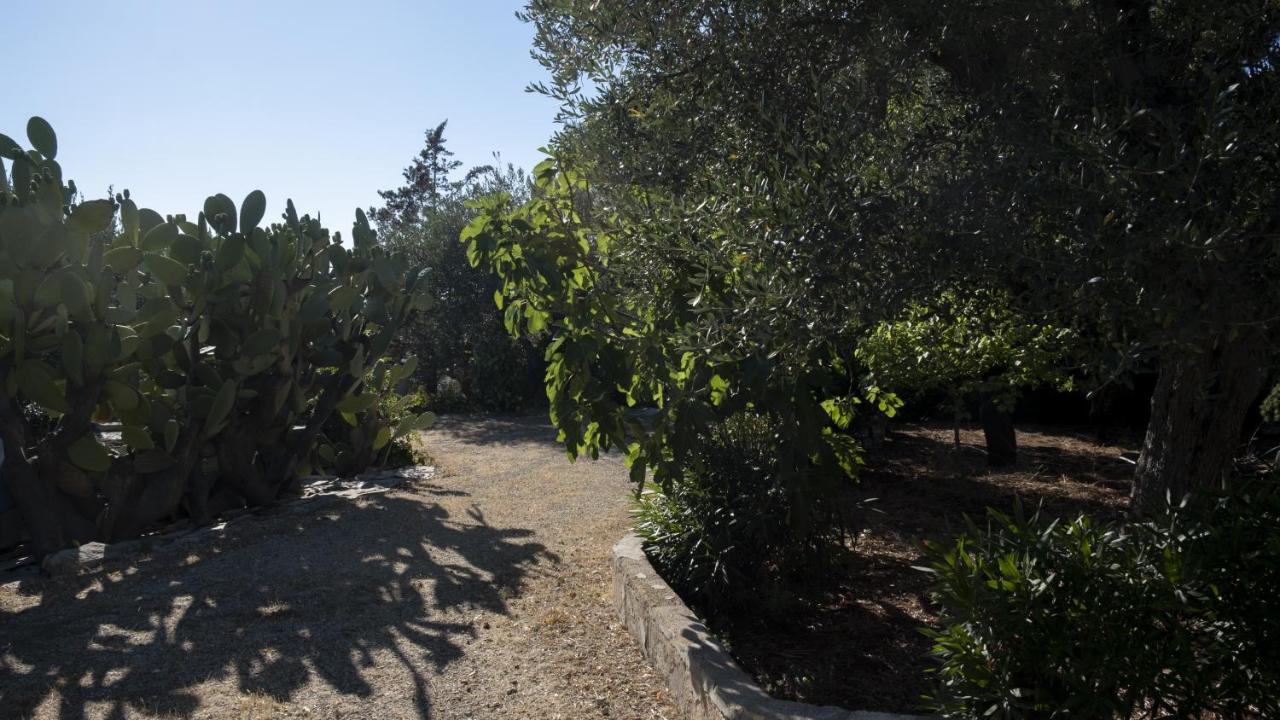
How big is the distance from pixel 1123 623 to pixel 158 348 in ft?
21.4

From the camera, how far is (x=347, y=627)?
5.17m

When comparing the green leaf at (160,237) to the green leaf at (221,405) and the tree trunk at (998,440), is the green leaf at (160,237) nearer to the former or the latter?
the green leaf at (221,405)

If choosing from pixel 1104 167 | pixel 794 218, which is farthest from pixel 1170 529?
pixel 794 218

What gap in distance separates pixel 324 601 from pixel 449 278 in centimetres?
1212

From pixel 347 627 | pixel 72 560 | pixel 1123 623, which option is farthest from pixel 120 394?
pixel 1123 623

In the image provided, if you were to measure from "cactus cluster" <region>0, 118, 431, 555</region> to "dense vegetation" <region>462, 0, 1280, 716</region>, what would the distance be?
2862 millimetres

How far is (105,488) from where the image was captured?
23.0 feet

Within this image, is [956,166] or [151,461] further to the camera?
[151,461]

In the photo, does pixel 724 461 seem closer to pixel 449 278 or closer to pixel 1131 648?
pixel 1131 648

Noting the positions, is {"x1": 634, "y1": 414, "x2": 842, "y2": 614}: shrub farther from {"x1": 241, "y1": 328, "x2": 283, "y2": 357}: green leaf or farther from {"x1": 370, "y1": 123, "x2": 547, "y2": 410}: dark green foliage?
{"x1": 370, "y1": 123, "x2": 547, "y2": 410}: dark green foliage

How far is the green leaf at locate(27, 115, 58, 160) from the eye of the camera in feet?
22.2

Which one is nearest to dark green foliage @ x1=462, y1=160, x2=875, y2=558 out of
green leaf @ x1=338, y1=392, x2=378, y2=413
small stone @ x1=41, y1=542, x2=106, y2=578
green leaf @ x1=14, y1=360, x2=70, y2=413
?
green leaf @ x1=14, y1=360, x2=70, y2=413

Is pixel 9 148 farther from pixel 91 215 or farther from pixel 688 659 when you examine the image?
pixel 688 659

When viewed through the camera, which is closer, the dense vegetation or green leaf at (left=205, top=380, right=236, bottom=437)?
the dense vegetation
